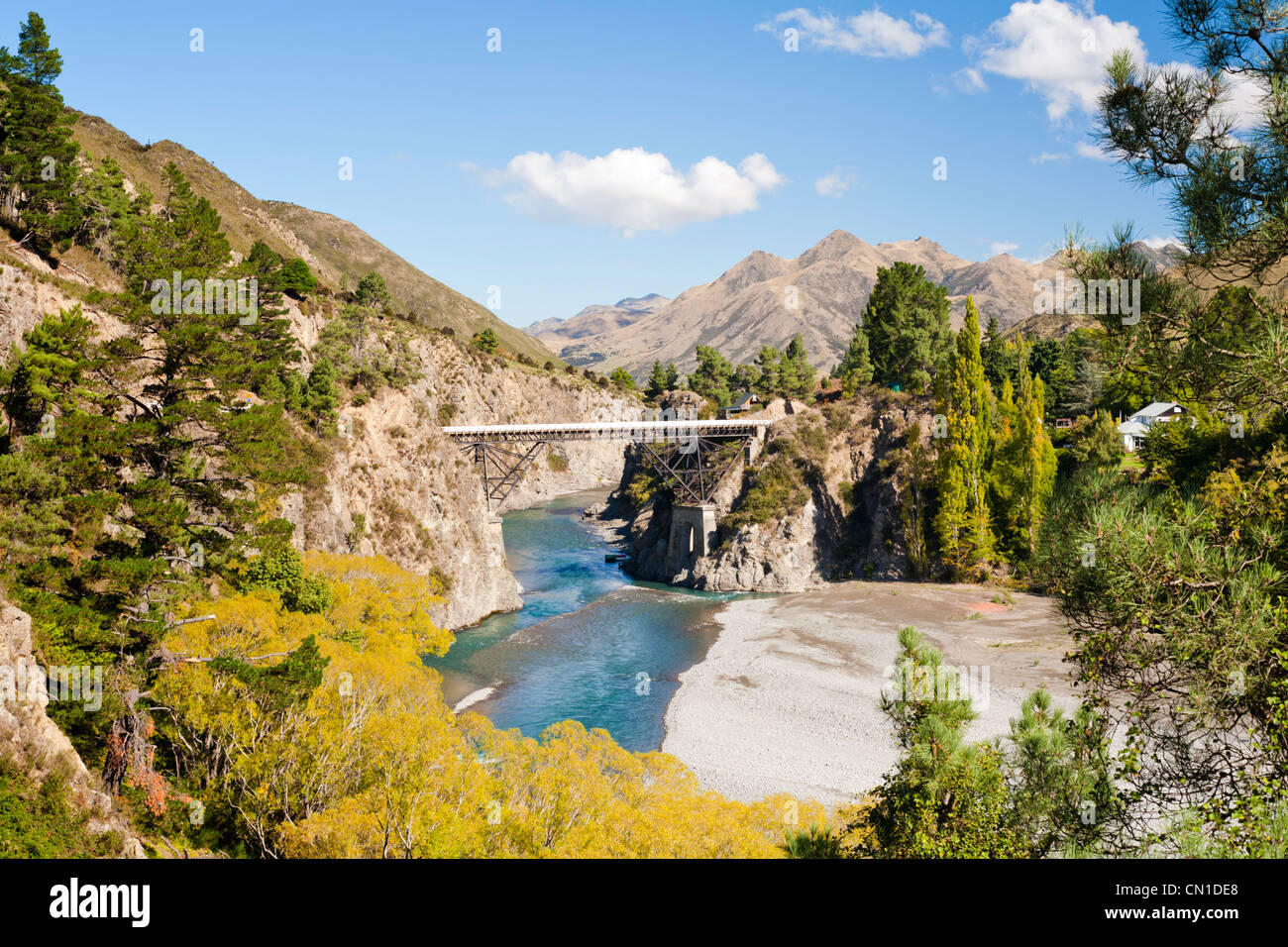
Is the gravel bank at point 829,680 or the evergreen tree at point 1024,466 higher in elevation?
the evergreen tree at point 1024,466

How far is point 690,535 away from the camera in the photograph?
6581 cm

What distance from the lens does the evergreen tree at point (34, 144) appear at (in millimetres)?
36156

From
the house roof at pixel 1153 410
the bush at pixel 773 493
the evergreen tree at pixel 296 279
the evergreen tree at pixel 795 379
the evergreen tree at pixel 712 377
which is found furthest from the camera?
the evergreen tree at pixel 712 377

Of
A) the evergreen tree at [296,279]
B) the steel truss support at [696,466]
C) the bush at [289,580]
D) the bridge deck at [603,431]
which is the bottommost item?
the bush at [289,580]

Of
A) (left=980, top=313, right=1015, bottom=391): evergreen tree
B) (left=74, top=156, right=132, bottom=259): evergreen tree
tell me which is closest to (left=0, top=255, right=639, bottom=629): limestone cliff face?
(left=74, top=156, right=132, bottom=259): evergreen tree

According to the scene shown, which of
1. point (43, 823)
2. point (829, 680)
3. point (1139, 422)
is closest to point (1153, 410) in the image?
point (1139, 422)

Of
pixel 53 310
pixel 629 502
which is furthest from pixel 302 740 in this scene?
pixel 629 502

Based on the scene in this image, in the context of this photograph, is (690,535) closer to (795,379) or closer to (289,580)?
(795,379)

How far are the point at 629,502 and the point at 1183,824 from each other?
8976 centimetres

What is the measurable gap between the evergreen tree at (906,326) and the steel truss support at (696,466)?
60.0 ft

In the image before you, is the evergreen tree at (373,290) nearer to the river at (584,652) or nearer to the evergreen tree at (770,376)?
the river at (584,652)

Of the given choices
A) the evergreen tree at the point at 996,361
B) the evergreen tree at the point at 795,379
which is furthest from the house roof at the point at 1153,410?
the evergreen tree at the point at 795,379

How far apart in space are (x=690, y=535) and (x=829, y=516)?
11.9 meters

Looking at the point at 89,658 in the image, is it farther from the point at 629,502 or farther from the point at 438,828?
the point at 629,502
